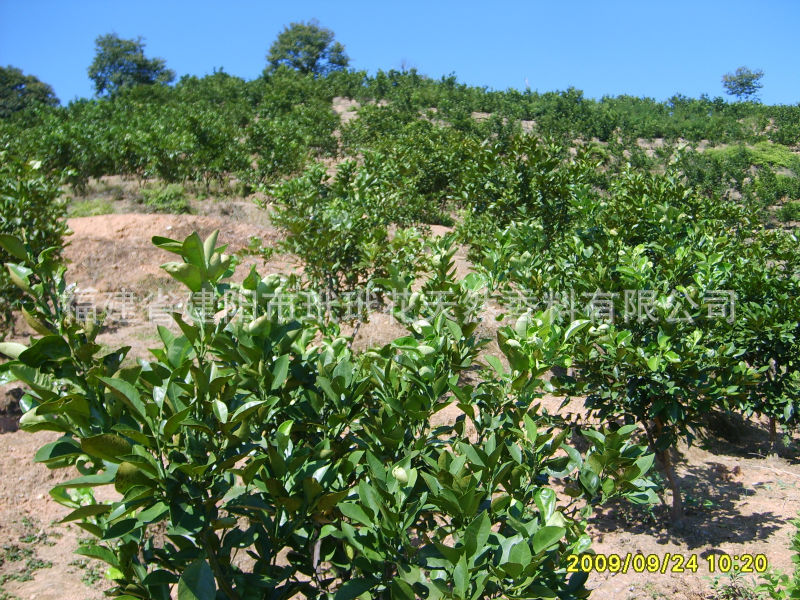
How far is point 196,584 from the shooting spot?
4.17 feet

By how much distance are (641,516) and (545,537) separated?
138 inches

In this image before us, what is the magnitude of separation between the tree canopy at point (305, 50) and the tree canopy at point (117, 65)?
704cm

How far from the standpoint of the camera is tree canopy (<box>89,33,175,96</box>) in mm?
36094

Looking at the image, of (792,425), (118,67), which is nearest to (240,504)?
(792,425)

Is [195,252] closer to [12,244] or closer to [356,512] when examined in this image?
→ [12,244]

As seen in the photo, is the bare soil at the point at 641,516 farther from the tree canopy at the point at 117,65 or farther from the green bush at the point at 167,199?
the tree canopy at the point at 117,65

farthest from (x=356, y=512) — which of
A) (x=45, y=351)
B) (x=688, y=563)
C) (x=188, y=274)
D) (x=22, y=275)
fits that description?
(x=688, y=563)

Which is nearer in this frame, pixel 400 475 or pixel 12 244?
pixel 12 244

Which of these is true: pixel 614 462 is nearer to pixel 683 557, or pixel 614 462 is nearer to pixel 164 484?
pixel 164 484

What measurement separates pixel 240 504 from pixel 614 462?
1082 mm

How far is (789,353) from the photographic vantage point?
15.6 ft

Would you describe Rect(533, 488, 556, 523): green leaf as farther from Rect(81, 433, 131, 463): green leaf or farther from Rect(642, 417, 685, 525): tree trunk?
Rect(642, 417, 685, 525): tree trunk

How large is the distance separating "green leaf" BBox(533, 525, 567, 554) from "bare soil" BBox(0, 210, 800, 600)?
2.34 m

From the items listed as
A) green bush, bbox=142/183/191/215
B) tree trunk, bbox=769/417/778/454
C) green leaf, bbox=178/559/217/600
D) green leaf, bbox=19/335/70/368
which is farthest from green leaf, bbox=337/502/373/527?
green bush, bbox=142/183/191/215
